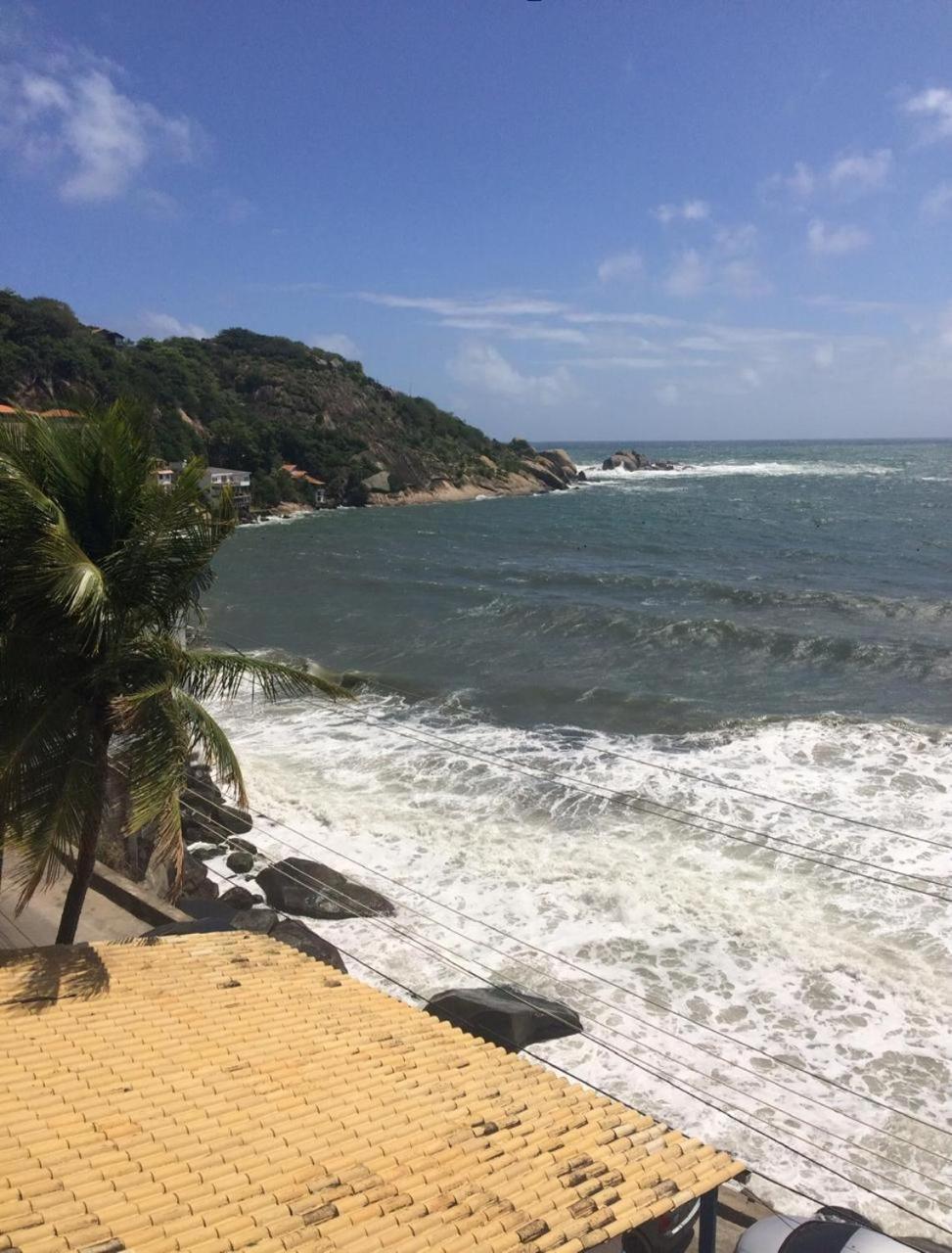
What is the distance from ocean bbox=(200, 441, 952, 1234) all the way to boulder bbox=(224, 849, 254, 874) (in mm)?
871

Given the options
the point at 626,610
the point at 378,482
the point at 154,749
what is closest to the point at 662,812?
the point at 154,749

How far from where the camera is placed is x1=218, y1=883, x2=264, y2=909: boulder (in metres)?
14.1

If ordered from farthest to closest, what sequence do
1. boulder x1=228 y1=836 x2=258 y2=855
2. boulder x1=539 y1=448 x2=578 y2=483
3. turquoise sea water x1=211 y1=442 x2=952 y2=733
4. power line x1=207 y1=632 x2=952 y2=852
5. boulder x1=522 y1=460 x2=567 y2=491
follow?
1. boulder x1=539 y1=448 x2=578 y2=483
2. boulder x1=522 y1=460 x2=567 y2=491
3. turquoise sea water x1=211 y1=442 x2=952 y2=733
4. power line x1=207 y1=632 x2=952 y2=852
5. boulder x1=228 y1=836 x2=258 y2=855

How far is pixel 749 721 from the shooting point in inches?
882

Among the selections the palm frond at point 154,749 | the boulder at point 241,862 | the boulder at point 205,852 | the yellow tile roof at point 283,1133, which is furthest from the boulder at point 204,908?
the palm frond at point 154,749

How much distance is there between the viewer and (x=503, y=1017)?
1082 centimetres

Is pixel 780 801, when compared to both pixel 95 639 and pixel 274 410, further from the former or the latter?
pixel 274 410

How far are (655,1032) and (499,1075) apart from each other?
5159mm

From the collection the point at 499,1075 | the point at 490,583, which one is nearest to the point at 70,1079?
the point at 499,1075

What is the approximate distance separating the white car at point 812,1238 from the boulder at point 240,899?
8929 millimetres

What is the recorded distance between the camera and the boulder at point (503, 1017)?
10773 millimetres

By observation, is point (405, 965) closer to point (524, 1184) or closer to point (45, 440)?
point (524, 1184)

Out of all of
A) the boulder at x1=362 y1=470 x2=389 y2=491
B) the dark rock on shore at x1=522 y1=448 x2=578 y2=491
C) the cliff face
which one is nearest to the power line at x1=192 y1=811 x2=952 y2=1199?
the cliff face

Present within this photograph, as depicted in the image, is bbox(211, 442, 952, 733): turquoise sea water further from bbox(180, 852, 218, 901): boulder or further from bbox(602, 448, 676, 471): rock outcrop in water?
bbox(602, 448, 676, 471): rock outcrop in water
